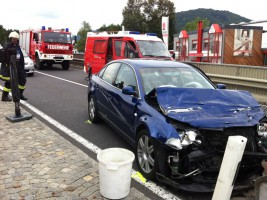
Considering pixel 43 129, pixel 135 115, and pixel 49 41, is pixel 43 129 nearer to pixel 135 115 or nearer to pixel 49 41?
pixel 135 115

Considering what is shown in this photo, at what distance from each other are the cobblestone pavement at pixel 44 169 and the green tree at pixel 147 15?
64.2 metres

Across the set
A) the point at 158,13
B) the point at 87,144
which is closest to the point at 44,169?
→ the point at 87,144

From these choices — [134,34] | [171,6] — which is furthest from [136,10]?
[134,34]

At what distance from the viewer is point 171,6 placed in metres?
71.3

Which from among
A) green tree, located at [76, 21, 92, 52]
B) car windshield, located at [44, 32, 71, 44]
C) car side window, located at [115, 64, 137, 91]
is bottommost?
car side window, located at [115, 64, 137, 91]

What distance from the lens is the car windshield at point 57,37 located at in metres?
19.4

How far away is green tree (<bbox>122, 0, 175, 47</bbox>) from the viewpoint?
2712 inches

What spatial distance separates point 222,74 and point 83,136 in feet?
20.8

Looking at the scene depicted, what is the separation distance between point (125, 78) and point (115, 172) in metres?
2.25

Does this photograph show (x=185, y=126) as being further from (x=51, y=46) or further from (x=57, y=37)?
(x=57, y=37)

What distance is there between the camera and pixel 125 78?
17.2ft

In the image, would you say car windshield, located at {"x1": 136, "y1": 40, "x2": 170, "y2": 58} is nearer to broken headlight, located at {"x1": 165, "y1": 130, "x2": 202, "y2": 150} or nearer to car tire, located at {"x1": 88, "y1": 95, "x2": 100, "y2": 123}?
car tire, located at {"x1": 88, "y1": 95, "x2": 100, "y2": 123}

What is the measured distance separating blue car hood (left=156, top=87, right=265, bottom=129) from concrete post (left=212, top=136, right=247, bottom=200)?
644mm

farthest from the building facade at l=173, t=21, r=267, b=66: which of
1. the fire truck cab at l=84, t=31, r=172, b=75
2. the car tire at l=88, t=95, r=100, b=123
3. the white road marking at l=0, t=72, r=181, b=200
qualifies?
the car tire at l=88, t=95, r=100, b=123
